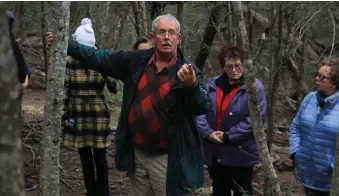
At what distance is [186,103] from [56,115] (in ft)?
3.27

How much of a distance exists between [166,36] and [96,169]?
209cm

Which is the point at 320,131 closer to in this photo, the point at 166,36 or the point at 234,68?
the point at 234,68

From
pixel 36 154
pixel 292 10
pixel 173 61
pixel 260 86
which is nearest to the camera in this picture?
pixel 173 61

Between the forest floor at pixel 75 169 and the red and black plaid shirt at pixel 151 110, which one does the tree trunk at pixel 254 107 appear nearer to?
the red and black plaid shirt at pixel 151 110

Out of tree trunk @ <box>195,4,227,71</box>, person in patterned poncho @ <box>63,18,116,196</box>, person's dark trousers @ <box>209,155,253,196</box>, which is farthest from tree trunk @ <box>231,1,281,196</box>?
tree trunk @ <box>195,4,227,71</box>

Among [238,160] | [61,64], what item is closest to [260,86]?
[238,160]

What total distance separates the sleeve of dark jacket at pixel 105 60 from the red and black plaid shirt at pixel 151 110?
217mm

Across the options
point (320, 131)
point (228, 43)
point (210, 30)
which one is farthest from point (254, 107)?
point (210, 30)

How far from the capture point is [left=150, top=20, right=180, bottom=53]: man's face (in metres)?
3.49

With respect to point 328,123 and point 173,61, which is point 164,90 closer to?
point 173,61

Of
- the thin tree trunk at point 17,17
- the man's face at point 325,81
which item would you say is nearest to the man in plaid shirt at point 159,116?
the man's face at point 325,81

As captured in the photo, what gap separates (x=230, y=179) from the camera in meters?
4.48

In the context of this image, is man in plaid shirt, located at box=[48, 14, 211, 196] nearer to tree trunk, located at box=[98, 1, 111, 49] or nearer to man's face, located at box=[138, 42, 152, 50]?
man's face, located at box=[138, 42, 152, 50]

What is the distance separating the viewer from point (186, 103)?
10.9 ft
